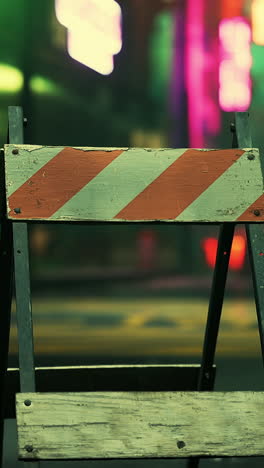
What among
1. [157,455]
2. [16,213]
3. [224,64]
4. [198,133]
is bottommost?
[157,455]

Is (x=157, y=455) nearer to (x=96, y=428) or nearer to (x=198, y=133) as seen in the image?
(x=96, y=428)

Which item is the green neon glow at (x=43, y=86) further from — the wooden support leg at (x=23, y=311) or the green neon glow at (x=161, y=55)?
the wooden support leg at (x=23, y=311)

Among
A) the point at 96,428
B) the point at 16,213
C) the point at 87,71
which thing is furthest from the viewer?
the point at 87,71

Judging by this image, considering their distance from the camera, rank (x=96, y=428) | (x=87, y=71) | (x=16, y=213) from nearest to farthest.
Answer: (x=96, y=428)
(x=16, y=213)
(x=87, y=71)

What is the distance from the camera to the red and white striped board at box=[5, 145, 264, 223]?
265 cm

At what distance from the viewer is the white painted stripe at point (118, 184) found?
2.65 meters

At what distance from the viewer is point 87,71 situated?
7.88 metres

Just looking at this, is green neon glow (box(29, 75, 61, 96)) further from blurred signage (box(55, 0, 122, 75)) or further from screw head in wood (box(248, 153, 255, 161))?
screw head in wood (box(248, 153, 255, 161))

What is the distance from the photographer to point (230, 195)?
271 cm

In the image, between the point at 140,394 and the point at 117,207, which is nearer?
the point at 140,394

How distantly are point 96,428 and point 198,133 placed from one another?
5.84 m

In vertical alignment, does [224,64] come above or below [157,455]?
above

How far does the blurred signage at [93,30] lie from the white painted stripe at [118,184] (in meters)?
5.25

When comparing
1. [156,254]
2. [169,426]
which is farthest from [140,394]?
[156,254]
